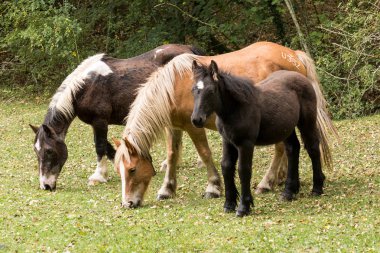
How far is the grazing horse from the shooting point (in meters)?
8.72

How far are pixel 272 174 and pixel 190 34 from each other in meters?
10.7

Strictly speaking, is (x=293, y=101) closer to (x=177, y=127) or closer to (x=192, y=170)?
(x=177, y=127)

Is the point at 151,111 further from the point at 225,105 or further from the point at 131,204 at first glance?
the point at 225,105

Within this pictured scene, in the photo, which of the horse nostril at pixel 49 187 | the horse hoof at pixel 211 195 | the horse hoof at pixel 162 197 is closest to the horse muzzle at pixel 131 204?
the horse hoof at pixel 162 197

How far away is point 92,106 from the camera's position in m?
12.1

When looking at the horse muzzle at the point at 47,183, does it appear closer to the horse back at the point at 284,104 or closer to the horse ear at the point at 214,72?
the horse back at the point at 284,104

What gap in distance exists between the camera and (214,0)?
20.1 m

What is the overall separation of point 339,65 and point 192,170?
5664mm

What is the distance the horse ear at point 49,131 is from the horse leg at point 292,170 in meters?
3.63

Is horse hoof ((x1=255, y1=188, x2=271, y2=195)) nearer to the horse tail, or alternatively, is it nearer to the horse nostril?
the horse tail

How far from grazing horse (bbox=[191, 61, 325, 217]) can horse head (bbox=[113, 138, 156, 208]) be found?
44.7 inches

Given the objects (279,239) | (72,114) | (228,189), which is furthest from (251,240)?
(72,114)

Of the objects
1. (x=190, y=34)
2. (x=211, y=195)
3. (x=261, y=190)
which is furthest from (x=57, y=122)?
(x=190, y=34)

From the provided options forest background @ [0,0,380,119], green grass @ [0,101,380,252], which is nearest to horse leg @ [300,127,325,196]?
green grass @ [0,101,380,252]
